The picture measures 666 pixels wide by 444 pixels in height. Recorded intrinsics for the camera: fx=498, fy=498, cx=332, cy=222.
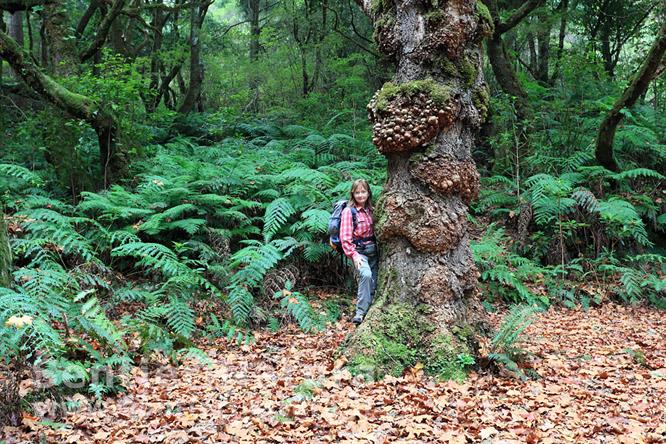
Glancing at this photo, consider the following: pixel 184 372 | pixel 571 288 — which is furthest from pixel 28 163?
pixel 571 288

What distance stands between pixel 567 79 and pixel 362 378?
32.7 feet

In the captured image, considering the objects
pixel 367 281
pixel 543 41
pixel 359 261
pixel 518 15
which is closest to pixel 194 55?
pixel 518 15

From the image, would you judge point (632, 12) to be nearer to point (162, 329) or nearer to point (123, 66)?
point (123, 66)

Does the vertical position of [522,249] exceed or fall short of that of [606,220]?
it falls short

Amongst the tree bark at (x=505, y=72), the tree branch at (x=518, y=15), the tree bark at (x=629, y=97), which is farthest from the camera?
the tree bark at (x=505, y=72)

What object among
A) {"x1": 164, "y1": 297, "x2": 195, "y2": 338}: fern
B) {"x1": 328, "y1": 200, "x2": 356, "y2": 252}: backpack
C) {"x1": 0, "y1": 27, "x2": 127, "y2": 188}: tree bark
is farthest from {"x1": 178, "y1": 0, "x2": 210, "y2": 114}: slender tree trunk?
{"x1": 328, "y1": 200, "x2": 356, "y2": 252}: backpack

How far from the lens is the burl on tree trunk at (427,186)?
14.9 ft

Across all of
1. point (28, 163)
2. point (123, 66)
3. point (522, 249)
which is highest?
point (123, 66)

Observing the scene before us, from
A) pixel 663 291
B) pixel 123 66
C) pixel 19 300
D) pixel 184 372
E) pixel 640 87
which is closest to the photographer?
pixel 19 300

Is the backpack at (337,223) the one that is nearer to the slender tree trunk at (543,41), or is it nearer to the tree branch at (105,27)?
the tree branch at (105,27)

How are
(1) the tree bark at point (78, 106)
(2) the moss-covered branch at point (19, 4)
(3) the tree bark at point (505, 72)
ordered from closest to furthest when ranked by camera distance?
1. (1) the tree bark at point (78, 106)
2. (2) the moss-covered branch at point (19, 4)
3. (3) the tree bark at point (505, 72)

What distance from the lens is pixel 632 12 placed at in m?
14.3

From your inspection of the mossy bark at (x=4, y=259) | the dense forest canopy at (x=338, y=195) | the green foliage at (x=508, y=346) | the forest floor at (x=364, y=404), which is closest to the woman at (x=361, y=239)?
the dense forest canopy at (x=338, y=195)

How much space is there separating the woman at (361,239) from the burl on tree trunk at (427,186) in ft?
1.17
